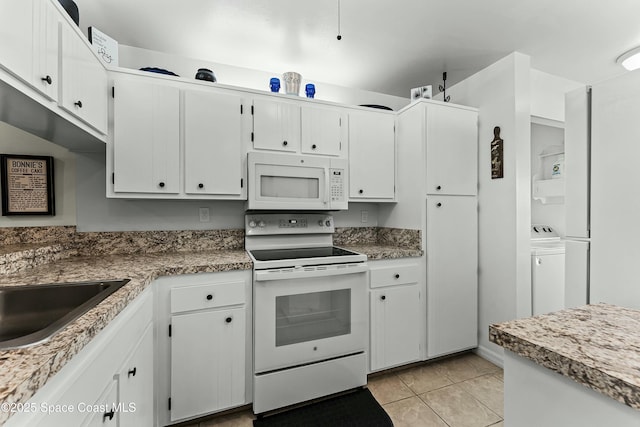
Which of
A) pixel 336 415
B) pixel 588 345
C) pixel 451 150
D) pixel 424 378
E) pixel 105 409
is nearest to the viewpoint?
pixel 588 345

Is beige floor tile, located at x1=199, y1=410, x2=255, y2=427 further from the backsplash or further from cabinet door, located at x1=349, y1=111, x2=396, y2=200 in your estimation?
cabinet door, located at x1=349, y1=111, x2=396, y2=200

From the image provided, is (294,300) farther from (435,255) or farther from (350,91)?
(350,91)

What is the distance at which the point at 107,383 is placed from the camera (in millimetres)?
923

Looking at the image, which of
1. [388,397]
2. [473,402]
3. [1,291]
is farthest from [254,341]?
[473,402]

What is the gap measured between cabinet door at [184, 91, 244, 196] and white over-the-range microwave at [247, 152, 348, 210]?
137mm

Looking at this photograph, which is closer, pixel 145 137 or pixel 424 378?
pixel 145 137

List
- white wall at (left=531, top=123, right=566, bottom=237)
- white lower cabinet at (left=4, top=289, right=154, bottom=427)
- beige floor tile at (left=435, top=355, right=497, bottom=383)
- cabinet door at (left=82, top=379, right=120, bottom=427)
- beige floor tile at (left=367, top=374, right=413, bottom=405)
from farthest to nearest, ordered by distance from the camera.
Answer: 1. white wall at (left=531, top=123, right=566, bottom=237)
2. beige floor tile at (left=435, top=355, right=497, bottom=383)
3. beige floor tile at (left=367, top=374, right=413, bottom=405)
4. cabinet door at (left=82, top=379, right=120, bottom=427)
5. white lower cabinet at (left=4, top=289, right=154, bottom=427)

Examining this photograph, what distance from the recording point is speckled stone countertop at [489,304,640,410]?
0.48 metres

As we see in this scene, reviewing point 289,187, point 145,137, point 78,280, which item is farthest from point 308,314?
A: point 145,137

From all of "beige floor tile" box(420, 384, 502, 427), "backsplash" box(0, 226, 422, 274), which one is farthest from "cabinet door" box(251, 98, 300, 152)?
"beige floor tile" box(420, 384, 502, 427)

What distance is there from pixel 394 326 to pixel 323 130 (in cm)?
171

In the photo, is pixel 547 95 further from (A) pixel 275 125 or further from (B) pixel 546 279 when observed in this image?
A: (A) pixel 275 125

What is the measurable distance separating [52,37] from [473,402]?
3110 millimetres

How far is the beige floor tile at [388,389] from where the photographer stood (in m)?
1.92
